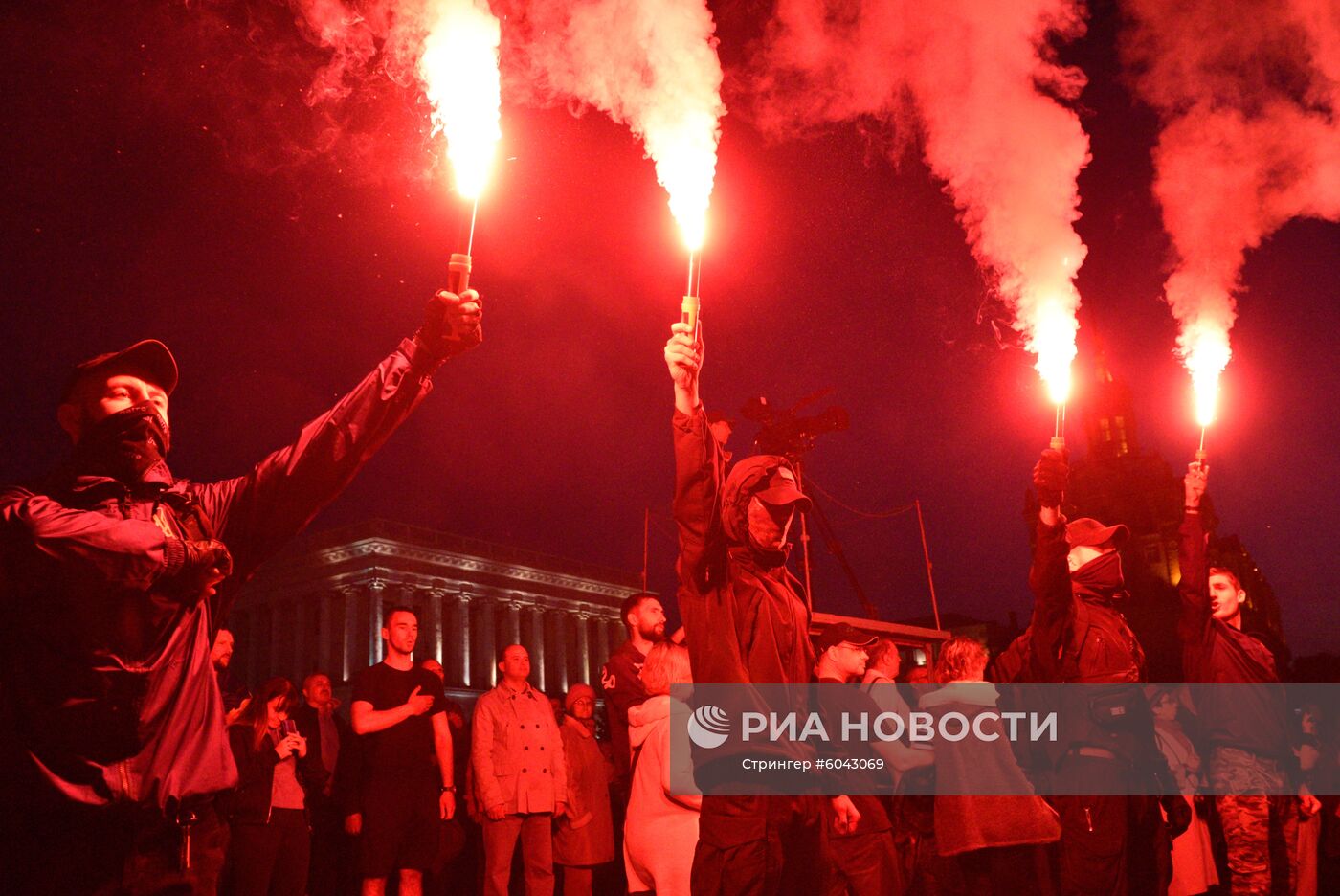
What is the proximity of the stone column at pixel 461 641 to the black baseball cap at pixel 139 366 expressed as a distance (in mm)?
75221

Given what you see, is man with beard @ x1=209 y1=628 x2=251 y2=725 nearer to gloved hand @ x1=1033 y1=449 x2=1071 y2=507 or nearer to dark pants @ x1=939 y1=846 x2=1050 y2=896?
dark pants @ x1=939 y1=846 x2=1050 y2=896

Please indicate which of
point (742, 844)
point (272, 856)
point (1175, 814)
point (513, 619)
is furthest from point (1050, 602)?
point (513, 619)

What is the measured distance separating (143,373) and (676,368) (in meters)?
2.06

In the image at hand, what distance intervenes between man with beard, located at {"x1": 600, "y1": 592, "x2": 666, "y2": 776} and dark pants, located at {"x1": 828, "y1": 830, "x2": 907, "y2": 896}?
1.82 m

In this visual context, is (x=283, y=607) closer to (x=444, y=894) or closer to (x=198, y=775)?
(x=444, y=894)

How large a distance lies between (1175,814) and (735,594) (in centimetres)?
342

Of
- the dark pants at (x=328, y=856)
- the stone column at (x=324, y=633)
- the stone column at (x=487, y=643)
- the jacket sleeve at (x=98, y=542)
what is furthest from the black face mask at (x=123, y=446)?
the stone column at (x=487, y=643)

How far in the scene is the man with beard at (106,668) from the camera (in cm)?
282

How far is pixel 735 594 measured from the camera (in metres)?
4.60

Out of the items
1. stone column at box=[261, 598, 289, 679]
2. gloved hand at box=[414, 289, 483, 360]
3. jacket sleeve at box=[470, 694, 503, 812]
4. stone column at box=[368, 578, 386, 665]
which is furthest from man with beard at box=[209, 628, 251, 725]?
stone column at box=[261, 598, 289, 679]

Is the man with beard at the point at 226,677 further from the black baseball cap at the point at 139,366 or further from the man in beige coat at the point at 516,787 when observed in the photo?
the black baseball cap at the point at 139,366

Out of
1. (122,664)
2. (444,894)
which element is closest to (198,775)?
(122,664)

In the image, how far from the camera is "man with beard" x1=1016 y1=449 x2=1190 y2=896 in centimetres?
556

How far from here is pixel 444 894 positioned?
380 inches
